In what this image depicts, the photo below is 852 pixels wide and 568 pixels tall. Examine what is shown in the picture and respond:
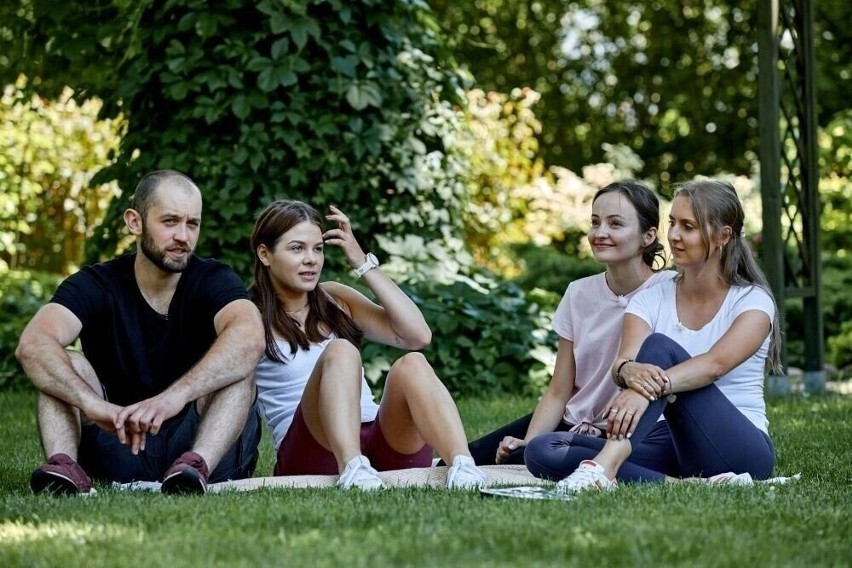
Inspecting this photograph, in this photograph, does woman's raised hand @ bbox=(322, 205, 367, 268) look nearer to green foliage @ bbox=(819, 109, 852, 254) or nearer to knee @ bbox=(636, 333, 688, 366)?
→ knee @ bbox=(636, 333, 688, 366)

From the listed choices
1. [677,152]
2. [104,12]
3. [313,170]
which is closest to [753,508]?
[313,170]

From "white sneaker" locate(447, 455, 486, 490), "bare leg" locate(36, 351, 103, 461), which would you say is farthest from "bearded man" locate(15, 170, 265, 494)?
"white sneaker" locate(447, 455, 486, 490)

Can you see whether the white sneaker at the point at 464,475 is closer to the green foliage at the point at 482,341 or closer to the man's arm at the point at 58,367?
the man's arm at the point at 58,367

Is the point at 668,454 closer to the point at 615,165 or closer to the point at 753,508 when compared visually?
the point at 753,508

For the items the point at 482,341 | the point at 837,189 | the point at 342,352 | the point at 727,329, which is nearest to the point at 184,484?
the point at 342,352

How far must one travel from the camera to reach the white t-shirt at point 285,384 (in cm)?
475

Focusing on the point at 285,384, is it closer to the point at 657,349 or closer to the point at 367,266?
the point at 367,266

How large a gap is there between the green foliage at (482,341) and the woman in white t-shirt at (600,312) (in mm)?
2981

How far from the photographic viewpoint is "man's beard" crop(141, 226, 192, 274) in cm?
454

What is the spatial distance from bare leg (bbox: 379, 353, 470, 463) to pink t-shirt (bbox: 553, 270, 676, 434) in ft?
2.20

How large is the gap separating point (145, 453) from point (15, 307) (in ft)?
19.6

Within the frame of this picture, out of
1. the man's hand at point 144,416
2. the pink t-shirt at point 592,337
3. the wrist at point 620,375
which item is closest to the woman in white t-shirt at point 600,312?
the pink t-shirt at point 592,337

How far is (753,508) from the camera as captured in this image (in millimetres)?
3711

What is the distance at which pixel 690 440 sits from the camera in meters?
4.42
